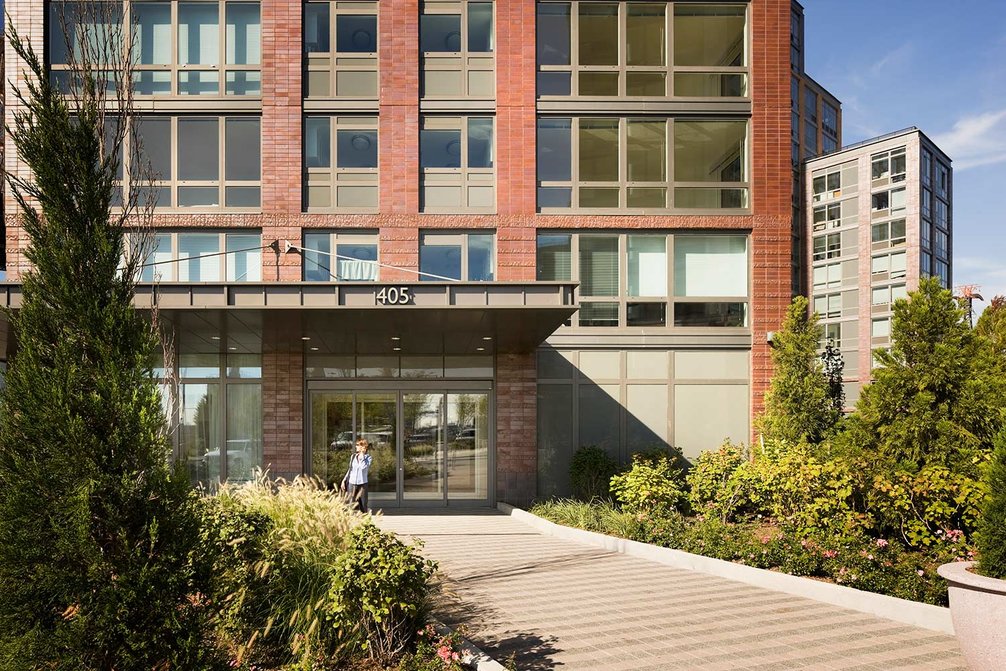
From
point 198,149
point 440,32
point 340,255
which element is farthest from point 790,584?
point 198,149

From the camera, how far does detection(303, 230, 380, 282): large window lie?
18438mm

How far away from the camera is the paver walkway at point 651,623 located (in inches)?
285

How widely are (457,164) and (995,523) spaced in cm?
1500

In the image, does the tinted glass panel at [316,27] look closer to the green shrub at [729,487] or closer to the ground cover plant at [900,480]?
the green shrub at [729,487]

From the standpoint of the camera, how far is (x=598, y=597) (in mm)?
9750

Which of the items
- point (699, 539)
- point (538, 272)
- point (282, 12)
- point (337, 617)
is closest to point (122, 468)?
point (337, 617)

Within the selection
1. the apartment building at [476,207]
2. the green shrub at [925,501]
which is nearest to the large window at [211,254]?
the apartment building at [476,207]

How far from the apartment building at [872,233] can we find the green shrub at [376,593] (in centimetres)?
4936

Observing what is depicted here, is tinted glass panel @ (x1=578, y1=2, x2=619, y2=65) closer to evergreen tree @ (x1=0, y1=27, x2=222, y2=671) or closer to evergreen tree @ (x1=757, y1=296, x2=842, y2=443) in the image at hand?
evergreen tree @ (x1=757, y1=296, x2=842, y2=443)

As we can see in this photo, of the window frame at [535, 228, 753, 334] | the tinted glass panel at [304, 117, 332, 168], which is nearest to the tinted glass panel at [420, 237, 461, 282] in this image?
the window frame at [535, 228, 753, 334]

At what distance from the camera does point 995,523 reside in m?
6.73

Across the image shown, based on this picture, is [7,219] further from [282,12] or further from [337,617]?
[282,12]

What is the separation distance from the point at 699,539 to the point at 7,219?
1084 centimetres

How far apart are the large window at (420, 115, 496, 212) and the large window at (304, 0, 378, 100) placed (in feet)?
6.63
